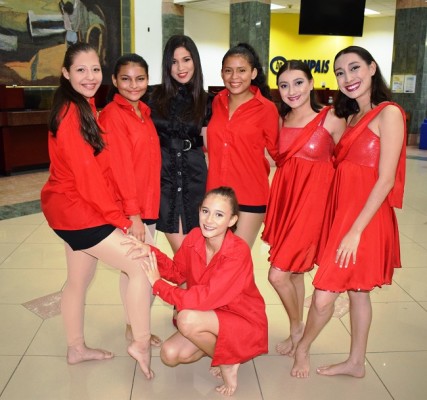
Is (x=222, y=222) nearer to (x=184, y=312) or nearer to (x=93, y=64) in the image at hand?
(x=184, y=312)

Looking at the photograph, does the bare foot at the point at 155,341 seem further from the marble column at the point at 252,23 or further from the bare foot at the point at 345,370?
the marble column at the point at 252,23

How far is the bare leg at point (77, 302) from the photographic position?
6.94ft

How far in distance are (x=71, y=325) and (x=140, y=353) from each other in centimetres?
40

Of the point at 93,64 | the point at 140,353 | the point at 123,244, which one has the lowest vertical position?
the point at 140,353

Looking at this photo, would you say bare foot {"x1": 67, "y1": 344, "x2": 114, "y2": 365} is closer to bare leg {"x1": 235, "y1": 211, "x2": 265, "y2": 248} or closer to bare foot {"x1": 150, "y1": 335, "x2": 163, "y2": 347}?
bare foot {"x1": 150, "y1": 335, "x2": 163, "y2": 347}

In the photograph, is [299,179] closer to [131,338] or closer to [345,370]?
[345,370]

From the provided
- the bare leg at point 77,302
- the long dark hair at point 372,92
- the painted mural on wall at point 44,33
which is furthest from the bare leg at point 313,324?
the painted mural on wall at point 44,33

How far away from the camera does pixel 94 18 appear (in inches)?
342

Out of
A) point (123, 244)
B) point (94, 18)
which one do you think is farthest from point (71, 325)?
point (94, 18)

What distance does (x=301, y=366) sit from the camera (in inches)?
86.8

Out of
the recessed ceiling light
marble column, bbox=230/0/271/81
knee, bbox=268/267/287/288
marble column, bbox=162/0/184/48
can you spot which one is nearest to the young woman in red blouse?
knee, bbox=268/267/287/288

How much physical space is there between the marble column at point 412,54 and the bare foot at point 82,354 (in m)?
9.85

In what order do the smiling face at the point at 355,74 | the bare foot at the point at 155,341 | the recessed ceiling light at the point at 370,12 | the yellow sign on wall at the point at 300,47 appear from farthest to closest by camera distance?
the yellow sign on wall at the point at 300,47 → the recessed ceiling light at the point at 370,12 → the bare foot at the point at 155,341 → the smiling face at the point at 355,74

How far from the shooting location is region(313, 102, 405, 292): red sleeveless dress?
1.93 m
